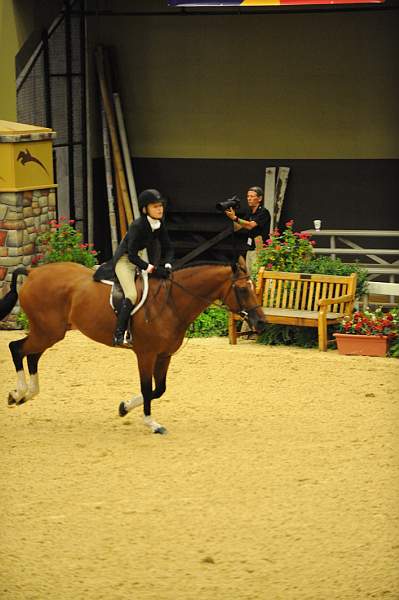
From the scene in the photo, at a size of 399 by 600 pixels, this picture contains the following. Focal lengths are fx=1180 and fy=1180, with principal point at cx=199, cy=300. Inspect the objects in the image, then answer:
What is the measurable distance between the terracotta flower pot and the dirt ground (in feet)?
0.71

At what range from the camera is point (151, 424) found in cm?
1120

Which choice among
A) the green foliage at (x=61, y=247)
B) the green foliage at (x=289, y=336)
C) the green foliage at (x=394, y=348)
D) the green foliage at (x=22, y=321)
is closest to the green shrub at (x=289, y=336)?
the green foliage at (x=289, y=336)

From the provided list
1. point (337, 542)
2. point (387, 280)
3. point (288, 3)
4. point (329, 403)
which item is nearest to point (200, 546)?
point (337, 542)

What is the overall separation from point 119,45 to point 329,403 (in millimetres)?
10189

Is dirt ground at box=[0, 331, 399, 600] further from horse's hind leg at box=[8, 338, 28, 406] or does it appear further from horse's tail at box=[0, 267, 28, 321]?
horse's tail at box=[0, 267, 28, 321]

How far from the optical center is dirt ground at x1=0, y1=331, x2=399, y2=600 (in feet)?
24.7

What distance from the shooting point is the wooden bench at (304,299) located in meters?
14.9

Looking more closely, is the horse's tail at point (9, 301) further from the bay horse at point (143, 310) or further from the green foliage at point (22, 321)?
the green foliage at point (22, 321)

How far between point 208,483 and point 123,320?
7.02 ft

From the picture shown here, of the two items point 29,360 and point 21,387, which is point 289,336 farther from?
point 21,387

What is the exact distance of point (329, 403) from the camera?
12.3 metres

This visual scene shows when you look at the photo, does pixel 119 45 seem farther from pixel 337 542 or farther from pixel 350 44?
pixel 337 542

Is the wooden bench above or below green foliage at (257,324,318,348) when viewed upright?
above

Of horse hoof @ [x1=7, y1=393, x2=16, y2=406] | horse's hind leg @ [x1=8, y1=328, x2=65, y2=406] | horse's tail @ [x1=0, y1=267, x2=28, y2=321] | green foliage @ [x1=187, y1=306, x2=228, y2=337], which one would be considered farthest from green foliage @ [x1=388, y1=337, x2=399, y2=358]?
horse hoof @ [x1=7, y1=393, x2=16, y2=406]
